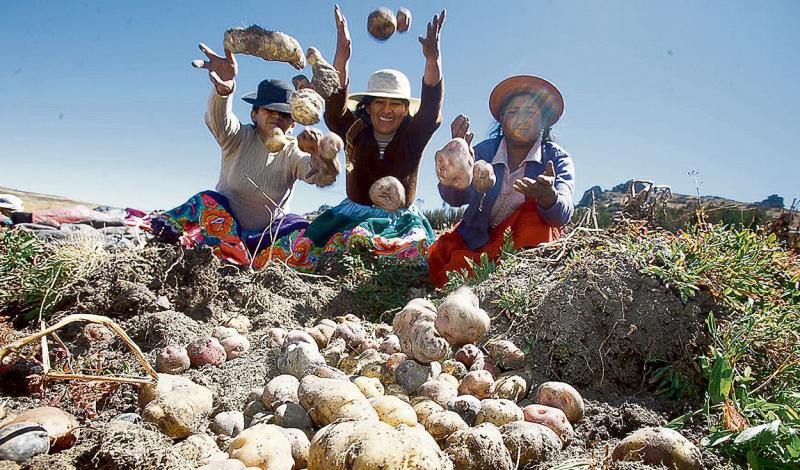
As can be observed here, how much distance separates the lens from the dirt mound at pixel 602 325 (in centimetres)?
223

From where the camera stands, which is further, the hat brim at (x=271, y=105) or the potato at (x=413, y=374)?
the hat brim at (x=271, y=105)

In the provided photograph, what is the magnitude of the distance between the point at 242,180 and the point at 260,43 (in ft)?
4.24

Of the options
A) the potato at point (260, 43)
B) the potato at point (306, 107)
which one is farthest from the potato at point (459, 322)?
the potato at point (260, 43)

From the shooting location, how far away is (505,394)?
201cm

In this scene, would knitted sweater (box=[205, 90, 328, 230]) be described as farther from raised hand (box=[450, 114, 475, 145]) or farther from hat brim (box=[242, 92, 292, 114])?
raised hand (box=[450, 114, 475, 145])

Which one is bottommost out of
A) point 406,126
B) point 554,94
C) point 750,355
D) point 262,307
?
point 262,307

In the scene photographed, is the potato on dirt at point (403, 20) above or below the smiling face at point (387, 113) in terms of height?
above

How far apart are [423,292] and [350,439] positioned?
2.65m

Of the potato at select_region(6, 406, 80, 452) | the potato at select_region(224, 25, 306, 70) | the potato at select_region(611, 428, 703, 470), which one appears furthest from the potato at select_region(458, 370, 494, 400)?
the potato at select_region(224, 25, 306, 70)

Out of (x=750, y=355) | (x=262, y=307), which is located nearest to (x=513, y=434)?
(x=750, y=355)

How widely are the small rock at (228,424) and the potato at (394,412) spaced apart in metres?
0.49

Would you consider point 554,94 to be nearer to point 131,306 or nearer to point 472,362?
point 472,362

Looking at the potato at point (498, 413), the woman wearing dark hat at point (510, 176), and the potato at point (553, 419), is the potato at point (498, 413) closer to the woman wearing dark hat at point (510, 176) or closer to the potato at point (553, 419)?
the potato at point (553, 419)

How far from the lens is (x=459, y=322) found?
2199 millimetres
